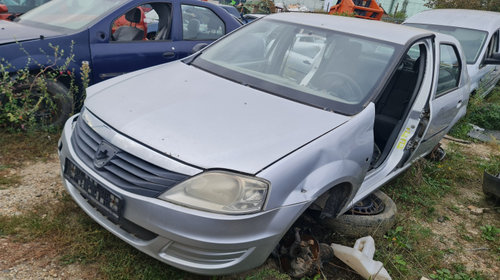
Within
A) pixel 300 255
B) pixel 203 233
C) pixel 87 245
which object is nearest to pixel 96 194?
pixel 87 245

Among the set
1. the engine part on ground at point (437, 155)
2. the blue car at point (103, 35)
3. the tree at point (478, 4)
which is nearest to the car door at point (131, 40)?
the blue car at point (103, 35)

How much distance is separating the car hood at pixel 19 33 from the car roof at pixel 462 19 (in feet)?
21.6

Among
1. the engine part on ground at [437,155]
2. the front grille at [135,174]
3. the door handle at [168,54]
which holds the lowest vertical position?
the engine part on ground at [437,155]

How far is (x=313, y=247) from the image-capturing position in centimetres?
246

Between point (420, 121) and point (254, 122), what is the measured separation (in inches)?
68.4

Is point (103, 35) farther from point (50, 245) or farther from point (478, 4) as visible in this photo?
point (478, 4)

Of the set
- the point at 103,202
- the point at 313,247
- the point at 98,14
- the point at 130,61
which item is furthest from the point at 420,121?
the point at 98,14

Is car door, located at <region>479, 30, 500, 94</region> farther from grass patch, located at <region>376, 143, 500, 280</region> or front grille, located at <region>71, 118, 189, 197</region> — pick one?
front grille, located at <region>71, 118, 189, 197</region>

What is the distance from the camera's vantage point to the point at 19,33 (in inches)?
145

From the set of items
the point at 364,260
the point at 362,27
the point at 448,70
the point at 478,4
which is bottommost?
the point at 364,260

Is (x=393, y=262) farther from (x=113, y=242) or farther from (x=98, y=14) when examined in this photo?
(x=98, y=14)

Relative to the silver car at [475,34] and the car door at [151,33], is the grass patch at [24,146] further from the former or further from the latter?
the silver car at [475,34]

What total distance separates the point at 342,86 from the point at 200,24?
2.70 meters

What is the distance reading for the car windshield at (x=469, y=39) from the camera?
642cm
